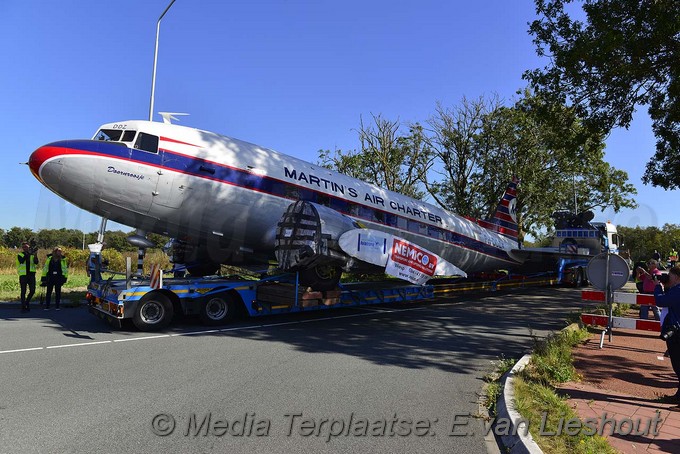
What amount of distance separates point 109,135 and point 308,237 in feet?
16.5

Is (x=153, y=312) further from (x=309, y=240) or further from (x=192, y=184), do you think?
(x=309, y=240)

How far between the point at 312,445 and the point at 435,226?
11.6 m

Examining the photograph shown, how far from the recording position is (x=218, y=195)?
10250 millimetres

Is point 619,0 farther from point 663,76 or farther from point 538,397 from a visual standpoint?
point 538,397

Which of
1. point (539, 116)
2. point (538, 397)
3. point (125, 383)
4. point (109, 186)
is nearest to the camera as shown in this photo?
point (538, 397)

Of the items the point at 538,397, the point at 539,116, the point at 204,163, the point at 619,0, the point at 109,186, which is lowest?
the point at 538,397

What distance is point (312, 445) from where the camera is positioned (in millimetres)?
4129

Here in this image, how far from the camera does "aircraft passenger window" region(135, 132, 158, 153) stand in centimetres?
968

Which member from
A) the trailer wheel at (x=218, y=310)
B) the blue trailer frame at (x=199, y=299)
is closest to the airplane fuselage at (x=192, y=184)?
the blue trailer frame at (x=199, y=299)

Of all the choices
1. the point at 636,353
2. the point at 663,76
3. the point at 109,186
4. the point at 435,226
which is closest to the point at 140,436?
the point at 109,186

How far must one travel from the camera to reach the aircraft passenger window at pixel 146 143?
9.68m

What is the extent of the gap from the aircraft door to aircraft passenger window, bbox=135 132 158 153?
0.21 metres

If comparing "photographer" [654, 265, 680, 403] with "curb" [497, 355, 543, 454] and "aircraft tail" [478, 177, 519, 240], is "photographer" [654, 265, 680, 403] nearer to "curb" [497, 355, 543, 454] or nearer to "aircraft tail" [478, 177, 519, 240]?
"curb" [497, 355, 543, 454]

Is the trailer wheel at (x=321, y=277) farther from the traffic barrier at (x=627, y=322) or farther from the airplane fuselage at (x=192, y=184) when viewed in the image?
the traffic barrier at (x=627, y=322)
